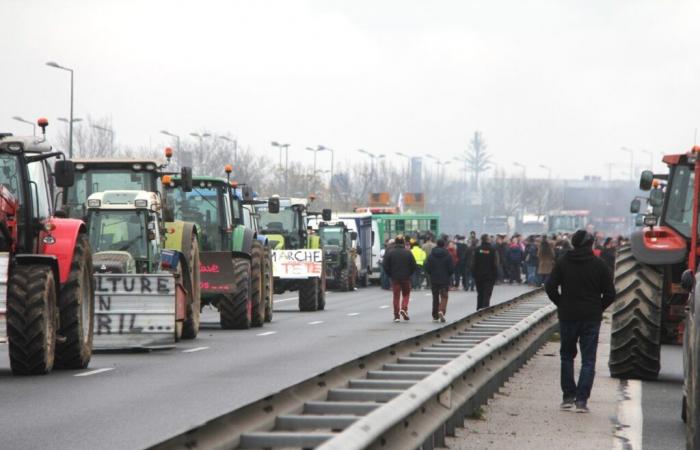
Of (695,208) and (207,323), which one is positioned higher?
(695,208)

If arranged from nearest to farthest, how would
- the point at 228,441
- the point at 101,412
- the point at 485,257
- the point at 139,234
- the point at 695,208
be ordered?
the point at 228,441
the point at 101,412
the point at 695,208
the point at 139,234
the point at 485,257

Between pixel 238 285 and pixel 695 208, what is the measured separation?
14.1m

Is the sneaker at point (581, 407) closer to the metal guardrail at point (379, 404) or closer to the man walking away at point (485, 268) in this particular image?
the metal guardrail at point (379, 404)

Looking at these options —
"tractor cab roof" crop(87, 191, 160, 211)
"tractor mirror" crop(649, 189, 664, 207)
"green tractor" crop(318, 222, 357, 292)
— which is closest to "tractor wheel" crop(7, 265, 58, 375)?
"tractor mirror" crop(649, 189, 664, 207)

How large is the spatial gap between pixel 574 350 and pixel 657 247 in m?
3.24

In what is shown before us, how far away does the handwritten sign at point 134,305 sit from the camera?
908 inches

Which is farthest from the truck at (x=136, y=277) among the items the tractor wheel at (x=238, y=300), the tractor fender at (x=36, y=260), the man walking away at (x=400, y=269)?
the man walking away at (x=400, y=269)

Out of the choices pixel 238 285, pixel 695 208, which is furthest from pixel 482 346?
pixel 238 285

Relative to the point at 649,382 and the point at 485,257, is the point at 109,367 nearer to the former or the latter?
the point at 649,382

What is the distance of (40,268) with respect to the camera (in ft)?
60.9

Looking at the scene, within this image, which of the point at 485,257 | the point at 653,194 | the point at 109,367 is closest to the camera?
the point at 653,194

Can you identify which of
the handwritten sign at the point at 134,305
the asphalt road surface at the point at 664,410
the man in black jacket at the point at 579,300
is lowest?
the asphalt road surface at the point at 664,410

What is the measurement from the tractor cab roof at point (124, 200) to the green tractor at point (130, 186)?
0.78 ft

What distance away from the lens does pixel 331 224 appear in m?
59.0
